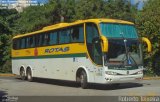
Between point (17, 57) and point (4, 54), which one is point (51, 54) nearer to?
point (17, 57)

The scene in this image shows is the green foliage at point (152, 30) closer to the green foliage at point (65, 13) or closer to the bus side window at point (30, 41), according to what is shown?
the green foliage at point (65, 13)

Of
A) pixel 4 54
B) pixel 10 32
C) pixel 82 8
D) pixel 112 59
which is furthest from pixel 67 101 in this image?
pixel 10 32

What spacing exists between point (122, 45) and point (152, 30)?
454 inches

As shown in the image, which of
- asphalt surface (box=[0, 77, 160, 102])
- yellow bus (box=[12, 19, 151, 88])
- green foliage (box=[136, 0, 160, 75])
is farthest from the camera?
green foliage (box=[136, 0, 160, 75])

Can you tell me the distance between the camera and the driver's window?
65.1ft

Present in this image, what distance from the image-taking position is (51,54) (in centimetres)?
2450

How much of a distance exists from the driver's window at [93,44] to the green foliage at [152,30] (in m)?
10.8

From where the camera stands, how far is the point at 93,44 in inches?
794

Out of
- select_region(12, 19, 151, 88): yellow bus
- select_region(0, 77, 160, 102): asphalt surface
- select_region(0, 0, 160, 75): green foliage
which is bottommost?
select_region(0, 77, 160, 102): asphalt surface

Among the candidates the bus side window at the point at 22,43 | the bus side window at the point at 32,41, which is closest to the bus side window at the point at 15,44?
the bus side window at the point at 22,43

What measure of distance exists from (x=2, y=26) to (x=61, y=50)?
23419mm

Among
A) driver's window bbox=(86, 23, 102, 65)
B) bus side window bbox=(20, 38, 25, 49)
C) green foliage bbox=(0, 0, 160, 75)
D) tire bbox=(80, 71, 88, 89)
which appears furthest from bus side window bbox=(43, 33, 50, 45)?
green foliage bbox=(0, 0, 160, 75)

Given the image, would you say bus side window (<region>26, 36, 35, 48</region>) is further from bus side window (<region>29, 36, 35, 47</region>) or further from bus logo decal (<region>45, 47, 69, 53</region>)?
bus logo decal (<region>45, 47, 69, 53</region>)

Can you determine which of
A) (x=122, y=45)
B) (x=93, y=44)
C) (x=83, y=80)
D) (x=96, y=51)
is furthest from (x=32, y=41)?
(x=122, y=45)
